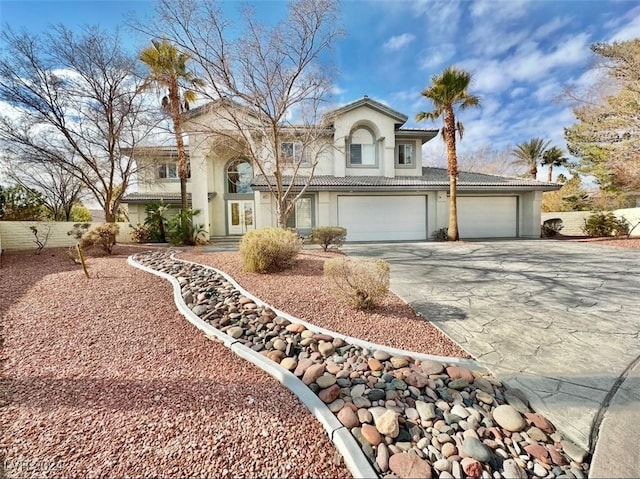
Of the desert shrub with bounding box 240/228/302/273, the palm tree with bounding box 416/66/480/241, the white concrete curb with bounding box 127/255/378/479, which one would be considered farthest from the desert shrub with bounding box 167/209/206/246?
the palm tree with bounding box 416/66/480/241

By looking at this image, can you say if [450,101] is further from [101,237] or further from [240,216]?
[101,237]

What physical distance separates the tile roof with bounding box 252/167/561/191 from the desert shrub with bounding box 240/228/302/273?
8.17m

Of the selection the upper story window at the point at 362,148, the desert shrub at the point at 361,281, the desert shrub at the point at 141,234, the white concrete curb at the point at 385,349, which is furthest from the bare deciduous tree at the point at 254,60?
the desert shrub at the point at 141,234

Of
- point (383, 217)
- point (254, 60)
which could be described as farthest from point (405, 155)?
point (254, 60)

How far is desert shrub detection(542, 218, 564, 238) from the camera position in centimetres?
1794

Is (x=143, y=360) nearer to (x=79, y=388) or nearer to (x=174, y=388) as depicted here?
(x=79, y=388)

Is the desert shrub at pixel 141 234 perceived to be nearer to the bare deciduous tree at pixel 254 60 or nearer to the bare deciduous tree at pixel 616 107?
the bare deciduous tree at pixel 254 60

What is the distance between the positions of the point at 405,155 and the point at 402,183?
3.24 metres

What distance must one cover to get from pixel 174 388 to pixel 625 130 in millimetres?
22335

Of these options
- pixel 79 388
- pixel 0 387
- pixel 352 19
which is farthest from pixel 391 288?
pixel 352 19

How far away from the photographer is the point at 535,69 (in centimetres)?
1428

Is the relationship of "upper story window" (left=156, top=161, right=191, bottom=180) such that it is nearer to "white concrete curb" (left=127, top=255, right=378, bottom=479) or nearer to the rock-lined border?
"white concrete curb" (left=127, top=255, right=378, bottom=479)

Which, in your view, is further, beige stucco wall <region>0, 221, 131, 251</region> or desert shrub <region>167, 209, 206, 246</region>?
desert shrub <region>167, 209, 206, 246</region>

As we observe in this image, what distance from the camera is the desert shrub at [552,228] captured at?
1794cm
